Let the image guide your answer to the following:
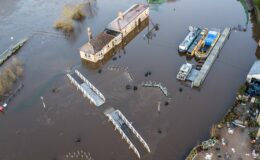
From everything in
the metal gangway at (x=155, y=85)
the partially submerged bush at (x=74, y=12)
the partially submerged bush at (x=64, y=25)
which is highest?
the partially submerged bush at (x=74, y=12)

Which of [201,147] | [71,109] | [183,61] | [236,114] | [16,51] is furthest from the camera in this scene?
[16,51]

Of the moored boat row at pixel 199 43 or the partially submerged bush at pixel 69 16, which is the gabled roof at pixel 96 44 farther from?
the moored boat row at pixel 199 43

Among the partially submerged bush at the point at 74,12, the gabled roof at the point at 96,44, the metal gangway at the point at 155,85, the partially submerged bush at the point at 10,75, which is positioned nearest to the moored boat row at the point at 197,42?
the metal gangway at the point at 155,85

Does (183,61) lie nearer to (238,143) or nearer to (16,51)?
(238,143)

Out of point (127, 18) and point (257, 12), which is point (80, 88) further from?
point (257, 12)

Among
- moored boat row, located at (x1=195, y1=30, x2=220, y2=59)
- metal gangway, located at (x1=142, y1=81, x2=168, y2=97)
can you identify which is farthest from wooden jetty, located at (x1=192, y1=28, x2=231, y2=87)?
metal gangway, located at (x1=142, y1=81, x2=168, y2=97)

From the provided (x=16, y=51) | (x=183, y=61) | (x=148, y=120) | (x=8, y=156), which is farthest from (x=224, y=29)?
(x=8, y=156)

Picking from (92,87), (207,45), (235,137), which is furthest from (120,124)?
(207,45)
